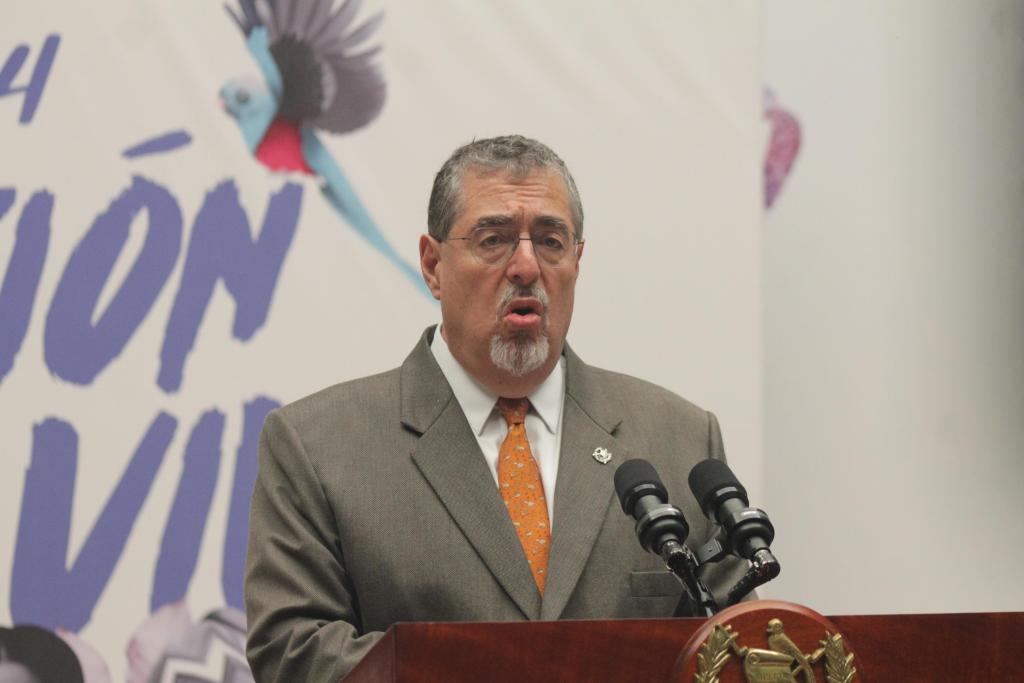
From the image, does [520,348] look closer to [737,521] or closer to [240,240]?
[737,521]

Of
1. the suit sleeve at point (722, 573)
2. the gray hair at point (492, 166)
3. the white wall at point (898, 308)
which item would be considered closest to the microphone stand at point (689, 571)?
the suit sleeve at point (722, 573)

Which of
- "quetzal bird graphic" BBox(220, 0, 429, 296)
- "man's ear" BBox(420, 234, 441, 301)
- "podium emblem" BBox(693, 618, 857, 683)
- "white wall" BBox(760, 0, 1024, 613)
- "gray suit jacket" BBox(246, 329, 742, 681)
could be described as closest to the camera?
"podium emblem" BBox(693, 618, 857, 683)

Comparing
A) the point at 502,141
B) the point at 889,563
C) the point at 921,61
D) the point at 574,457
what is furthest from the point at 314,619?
the point at 921,61

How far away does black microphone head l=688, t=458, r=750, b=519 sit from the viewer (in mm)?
1969

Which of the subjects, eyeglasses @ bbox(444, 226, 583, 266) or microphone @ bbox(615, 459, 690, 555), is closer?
microphone @ bbox(615, 459, 690, 555)

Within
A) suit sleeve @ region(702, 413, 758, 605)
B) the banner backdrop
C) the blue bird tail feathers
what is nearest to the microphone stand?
suit sleeve @ region(702, 413, 758, 605)

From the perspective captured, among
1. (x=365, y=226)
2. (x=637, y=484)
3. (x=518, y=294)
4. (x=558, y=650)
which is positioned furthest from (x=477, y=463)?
(x=365, y=226)

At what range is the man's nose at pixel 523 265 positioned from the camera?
265 centimetres

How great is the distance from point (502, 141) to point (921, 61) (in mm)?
1973

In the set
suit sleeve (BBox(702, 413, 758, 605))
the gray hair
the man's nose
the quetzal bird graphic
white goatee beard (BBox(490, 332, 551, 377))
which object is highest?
the quetzal bird graphic

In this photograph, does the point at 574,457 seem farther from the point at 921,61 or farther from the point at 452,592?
the point at 921,61

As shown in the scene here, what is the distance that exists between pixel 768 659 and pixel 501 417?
111 cm

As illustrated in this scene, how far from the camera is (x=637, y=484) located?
1974mm

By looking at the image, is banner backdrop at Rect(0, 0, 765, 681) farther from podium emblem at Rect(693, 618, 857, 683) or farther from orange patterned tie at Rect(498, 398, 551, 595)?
podium emblem at Rect(693, 618, 857, 683)
